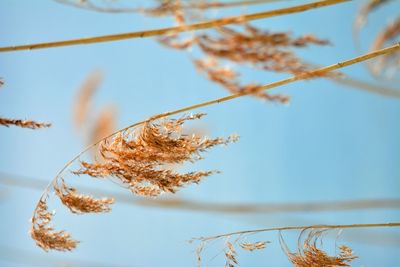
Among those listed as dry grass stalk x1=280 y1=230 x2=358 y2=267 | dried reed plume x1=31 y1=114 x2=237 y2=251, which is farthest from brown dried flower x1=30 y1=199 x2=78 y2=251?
dry grass stalk x1=280 y1=230 x2=358 y2=267

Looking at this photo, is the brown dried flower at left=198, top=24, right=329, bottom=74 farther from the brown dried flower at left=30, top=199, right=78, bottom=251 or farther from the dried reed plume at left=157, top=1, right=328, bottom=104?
the brown dried flower at left=30, top=199, right=78, bottom=251

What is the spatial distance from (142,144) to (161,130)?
68mm

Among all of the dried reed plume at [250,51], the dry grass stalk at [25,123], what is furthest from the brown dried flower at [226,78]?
the dry grass stalk at [25,123]

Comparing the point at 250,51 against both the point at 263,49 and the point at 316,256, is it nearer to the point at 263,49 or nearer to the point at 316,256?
the point at 263,49

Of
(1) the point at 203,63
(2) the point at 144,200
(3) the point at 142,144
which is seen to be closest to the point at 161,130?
(3) the point at 142,144

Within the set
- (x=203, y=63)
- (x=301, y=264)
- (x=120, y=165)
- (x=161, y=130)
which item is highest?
(x=203, y=63)

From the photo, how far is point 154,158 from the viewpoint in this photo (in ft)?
4.72

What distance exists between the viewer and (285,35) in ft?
3.71

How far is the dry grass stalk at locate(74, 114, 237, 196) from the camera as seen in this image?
140 centimetres

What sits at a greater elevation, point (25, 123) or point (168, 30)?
point (168, 30)

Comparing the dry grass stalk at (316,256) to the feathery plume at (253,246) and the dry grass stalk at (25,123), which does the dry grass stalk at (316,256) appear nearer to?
the feathery plume at (253,246)

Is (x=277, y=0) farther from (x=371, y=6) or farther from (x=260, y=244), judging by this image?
(x=260, y=244)

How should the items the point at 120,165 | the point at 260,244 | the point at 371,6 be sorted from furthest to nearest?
the point at 371,6
the point at 260,244
the point at 120,165

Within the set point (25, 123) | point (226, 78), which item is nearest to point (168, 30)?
point (226, 78)
